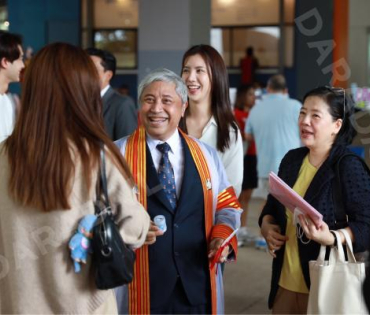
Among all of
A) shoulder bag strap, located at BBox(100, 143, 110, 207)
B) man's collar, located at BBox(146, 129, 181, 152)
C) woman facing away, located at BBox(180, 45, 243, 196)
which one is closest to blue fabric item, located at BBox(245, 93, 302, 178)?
woman facing away, located at BBox(180, 45, 243, 196)

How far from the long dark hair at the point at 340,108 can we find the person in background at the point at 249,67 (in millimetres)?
11886

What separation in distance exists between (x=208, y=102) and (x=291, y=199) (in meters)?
1.34

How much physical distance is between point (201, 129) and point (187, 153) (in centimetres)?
85

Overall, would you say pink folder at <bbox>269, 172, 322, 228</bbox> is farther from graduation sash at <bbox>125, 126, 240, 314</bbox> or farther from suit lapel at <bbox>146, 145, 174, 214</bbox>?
suit lapel at <bbox>146, 145, 174, 214</bbox>

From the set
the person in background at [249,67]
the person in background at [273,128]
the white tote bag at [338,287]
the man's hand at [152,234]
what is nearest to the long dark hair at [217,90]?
the man's hand at [152,234]

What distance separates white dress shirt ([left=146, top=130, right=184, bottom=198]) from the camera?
312cm

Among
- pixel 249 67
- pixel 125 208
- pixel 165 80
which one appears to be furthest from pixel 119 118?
pixel 249 67

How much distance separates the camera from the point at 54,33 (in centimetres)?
1436

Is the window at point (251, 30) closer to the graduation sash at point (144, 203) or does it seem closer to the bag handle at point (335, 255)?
the graduation sash at point (144, 203)

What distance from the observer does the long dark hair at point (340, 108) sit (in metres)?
3.12

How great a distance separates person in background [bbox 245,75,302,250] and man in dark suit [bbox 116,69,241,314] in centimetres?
416

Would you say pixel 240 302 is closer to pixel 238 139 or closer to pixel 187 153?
pixel 238 139

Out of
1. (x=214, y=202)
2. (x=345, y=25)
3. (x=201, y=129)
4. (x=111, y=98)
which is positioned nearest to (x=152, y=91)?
(x=214, y=202)

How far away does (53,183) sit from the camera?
2.29m
